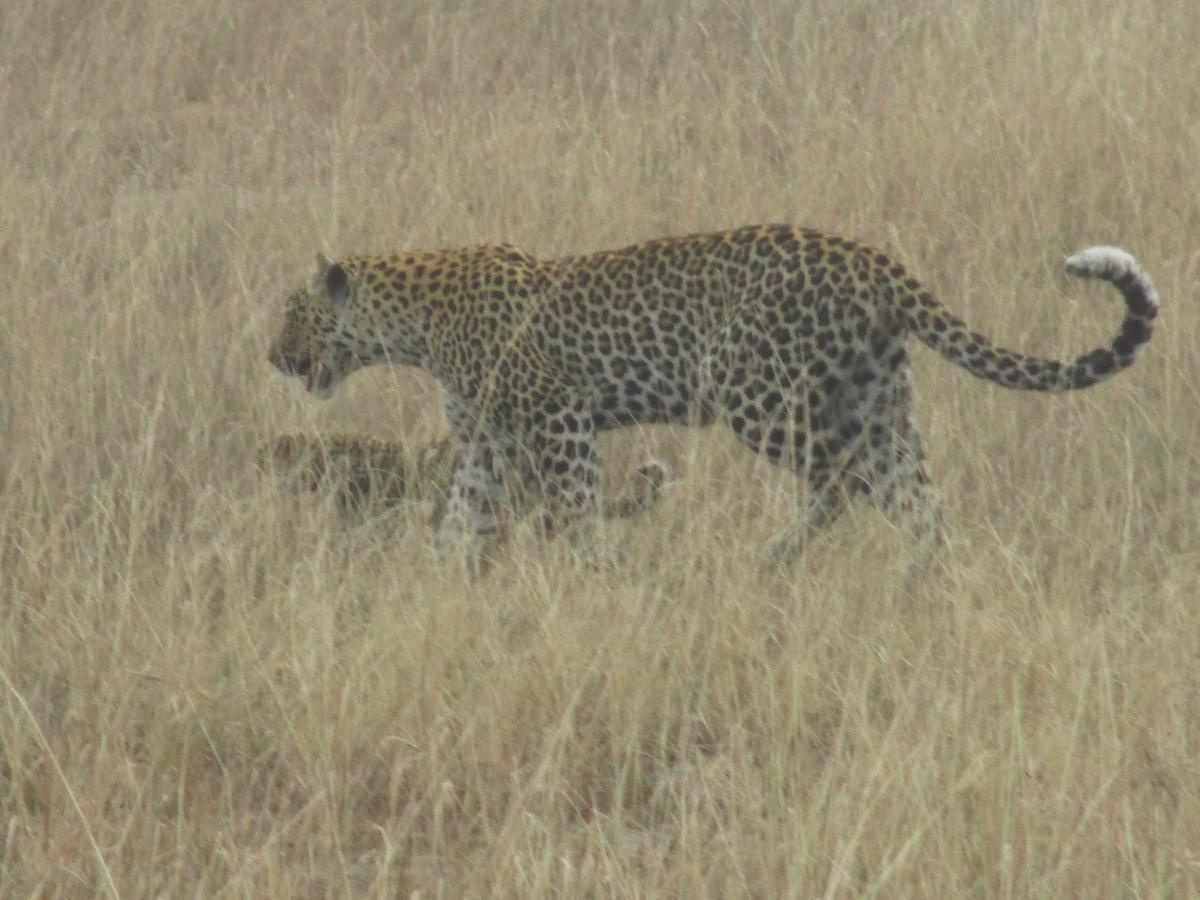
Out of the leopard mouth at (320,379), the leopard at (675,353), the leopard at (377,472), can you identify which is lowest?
the leopard at (377,472)

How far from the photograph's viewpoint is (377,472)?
630 cm

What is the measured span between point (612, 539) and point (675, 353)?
30.6 inches

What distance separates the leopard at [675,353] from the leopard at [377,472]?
176 millimetres

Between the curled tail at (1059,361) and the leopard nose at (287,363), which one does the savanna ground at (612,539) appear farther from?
the curled tail at (1059,361)

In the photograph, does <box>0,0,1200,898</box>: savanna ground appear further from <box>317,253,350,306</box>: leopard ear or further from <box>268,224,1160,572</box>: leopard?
<box>317,253,350,306</box>: leopard ear

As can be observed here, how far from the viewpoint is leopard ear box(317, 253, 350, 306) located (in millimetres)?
6352

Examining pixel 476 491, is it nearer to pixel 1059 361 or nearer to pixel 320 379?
pixel 320 379

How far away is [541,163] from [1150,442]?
331 cm

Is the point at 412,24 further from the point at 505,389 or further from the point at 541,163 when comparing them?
the point at 505,389

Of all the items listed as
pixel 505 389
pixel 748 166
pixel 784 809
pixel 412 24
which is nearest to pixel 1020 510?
pixel 505 389

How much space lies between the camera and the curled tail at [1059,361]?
4.86 m

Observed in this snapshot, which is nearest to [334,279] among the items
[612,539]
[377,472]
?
[377,472]

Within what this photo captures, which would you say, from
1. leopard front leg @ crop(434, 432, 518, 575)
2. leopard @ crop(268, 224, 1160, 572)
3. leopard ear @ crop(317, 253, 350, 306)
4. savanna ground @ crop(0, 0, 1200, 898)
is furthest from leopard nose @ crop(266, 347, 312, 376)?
leopard front leg @ crop(434, 432, 518, 575)

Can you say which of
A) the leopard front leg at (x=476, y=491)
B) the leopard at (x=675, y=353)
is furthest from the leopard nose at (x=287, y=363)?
the leopard front leg at (x=476, y=491)
